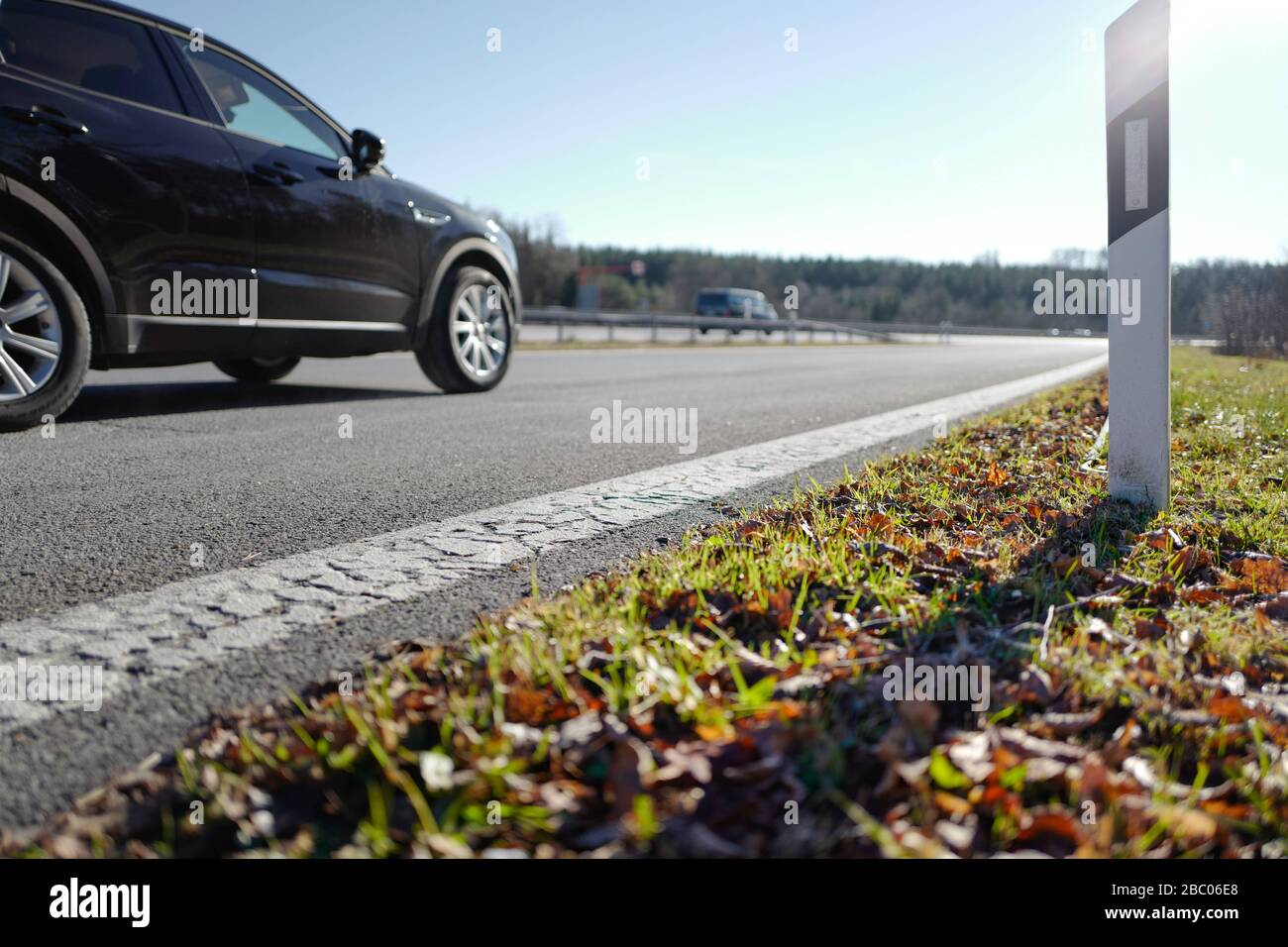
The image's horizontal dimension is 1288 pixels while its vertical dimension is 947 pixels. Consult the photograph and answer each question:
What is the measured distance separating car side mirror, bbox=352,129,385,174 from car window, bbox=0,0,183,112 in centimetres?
116

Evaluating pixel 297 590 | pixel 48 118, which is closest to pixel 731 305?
pixel 48 118

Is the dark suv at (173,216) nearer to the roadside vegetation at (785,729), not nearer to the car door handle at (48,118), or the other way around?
the car door handle at (48,118)

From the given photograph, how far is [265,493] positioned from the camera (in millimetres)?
3762

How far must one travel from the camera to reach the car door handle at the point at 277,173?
5746 millimetres

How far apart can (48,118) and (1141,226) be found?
485 cm

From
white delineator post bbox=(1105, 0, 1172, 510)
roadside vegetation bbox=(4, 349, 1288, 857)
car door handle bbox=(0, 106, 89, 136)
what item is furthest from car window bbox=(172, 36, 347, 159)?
white delineator post bbox=(1105, 0, 1172, 510)

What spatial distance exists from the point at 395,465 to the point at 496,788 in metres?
3.13

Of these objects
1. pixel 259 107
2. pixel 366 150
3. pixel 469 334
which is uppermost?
pixel 259 107

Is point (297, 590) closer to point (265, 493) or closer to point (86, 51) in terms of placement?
point (265, 493)

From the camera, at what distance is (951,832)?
145 cm

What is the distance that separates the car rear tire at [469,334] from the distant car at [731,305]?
114ft

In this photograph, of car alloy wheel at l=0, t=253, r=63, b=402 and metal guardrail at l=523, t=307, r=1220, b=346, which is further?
metal guardrail at l=523, t=307, r=1220, b=346

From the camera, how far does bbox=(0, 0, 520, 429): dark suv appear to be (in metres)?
4.75

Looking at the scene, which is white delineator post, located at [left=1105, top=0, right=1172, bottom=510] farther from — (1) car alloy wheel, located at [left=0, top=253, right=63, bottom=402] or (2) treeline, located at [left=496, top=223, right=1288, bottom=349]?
(2) treeline, located at [left=496, top=223, right=1288, bottom=349]
